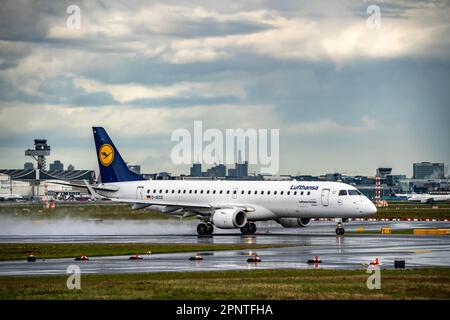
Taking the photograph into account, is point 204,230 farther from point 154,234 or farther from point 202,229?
point 154,234

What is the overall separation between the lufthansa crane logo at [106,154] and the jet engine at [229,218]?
1765 centimetres

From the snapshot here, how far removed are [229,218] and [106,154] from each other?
20.5 metres

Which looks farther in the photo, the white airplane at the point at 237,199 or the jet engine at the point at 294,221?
the jet engine at the point at 294,221

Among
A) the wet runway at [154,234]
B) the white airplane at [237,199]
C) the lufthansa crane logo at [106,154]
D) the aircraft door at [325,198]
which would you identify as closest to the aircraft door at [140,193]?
the white airplane at [237,199]

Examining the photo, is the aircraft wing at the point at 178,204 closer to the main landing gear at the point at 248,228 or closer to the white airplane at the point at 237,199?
the white airplane at the point at 237,199

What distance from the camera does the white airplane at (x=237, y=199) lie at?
273ft

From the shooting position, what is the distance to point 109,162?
9938 cm

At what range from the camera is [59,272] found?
46031mm

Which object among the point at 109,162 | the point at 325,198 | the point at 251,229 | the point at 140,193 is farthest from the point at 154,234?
the point at 325,198

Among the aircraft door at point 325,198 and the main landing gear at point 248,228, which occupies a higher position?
the aircraft door at point 325,198

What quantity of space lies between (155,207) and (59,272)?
4668 cm

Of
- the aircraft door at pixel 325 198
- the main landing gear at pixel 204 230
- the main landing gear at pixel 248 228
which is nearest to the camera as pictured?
the aircraft door at pixel 325 198

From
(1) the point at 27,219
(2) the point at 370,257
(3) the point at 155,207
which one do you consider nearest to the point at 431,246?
(2) the point at 370,257
